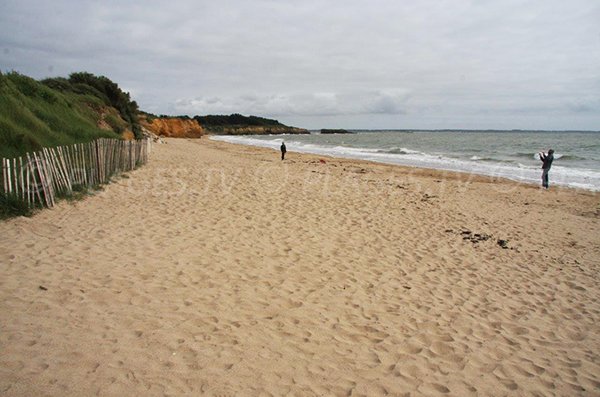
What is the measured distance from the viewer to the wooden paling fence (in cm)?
698

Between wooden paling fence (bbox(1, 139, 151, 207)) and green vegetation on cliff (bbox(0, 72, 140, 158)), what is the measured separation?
1.01 m

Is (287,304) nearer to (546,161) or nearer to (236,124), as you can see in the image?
(546,161)

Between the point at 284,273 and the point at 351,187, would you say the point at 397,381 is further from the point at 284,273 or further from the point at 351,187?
the point at 351,187

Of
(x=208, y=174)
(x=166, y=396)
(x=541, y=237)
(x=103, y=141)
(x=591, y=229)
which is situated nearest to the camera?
(x=166, y=396)

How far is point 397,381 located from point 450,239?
17.0 feet

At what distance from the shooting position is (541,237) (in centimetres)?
856

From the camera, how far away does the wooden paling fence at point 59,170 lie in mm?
6980

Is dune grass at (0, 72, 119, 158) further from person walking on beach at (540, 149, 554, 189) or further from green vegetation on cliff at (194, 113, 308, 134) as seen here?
green vegetation on cliff at (194, 113, 308, 134)

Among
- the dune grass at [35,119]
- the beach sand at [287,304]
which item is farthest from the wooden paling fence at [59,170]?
the dune grass at [35,119]

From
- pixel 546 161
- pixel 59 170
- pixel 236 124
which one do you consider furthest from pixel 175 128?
pixel 236 124

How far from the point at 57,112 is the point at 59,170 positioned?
314 inches

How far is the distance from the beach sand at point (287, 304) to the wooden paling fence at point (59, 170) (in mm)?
508

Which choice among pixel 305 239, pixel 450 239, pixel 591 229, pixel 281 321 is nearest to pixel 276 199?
pixel 305 239

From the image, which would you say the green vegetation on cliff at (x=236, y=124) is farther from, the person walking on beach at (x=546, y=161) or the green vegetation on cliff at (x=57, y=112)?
the person walking on beach at (x=546, y=161)
